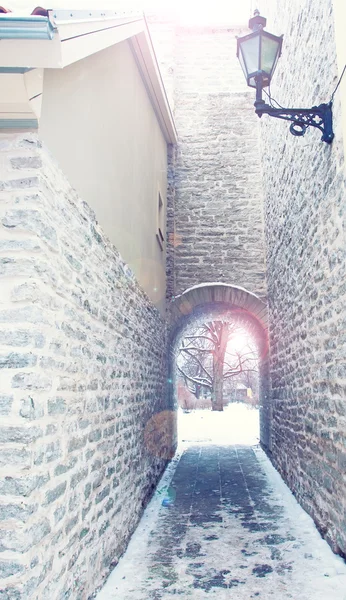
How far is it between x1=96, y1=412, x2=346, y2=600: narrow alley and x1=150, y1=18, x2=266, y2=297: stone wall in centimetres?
341

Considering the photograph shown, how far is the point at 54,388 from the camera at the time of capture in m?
2.11

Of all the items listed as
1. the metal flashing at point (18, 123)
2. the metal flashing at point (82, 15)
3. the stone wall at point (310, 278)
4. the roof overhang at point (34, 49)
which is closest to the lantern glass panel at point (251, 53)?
the stone wall at point (310, 278)

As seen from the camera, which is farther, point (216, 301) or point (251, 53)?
point (216, 301)

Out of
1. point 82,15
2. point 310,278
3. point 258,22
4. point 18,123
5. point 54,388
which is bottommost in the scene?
point 54,388

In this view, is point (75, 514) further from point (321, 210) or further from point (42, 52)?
point (321, 210)

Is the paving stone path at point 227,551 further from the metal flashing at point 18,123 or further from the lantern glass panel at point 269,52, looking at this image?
the lantern glass panel at point 269,52

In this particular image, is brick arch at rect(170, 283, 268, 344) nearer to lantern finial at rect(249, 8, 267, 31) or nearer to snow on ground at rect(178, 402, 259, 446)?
snow on ground at rect(178, 402, 259, 446)

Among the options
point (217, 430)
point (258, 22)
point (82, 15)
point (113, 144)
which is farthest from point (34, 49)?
point (217, 430)

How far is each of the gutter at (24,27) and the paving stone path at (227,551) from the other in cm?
326

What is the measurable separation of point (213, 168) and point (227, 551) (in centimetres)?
653

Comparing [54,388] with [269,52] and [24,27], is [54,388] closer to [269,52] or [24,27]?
[24,27]

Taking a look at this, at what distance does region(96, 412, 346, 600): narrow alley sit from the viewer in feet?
9.53

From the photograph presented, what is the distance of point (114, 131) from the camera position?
373 centimetres

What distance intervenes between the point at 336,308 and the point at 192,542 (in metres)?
2.50
